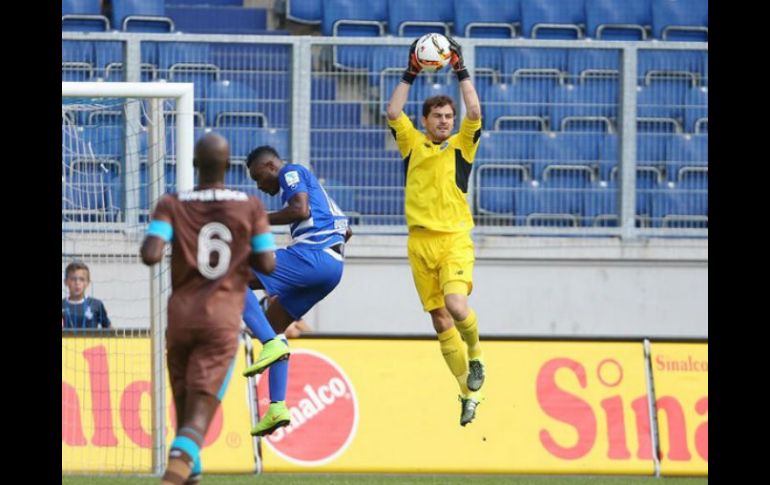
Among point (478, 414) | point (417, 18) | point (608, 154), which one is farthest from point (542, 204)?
point (478, 414)

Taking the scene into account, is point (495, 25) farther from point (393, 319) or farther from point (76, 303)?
point (76, 303)

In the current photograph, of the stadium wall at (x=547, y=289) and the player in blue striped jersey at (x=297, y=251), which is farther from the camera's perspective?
the stadium wall at (x=547, y=289)

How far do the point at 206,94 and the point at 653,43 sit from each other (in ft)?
16.8

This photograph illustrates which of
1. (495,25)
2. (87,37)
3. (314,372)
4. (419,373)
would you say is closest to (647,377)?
(419,373)

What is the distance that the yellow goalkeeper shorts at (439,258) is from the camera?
12383mm

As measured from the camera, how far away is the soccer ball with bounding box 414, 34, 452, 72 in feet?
39.0

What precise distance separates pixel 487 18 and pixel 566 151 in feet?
7.82

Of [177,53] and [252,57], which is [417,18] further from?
[177,53]

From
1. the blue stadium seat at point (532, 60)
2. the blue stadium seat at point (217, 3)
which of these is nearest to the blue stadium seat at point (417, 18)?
the blue stadium seat at point (532, 60)

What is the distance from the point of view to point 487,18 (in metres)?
19.2

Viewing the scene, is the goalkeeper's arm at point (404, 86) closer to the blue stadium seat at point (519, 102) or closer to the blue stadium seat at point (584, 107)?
the blue stadium seat at point (519, 102)

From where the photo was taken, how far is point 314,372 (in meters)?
15.2

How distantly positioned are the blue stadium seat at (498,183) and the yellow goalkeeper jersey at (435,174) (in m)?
5.15
